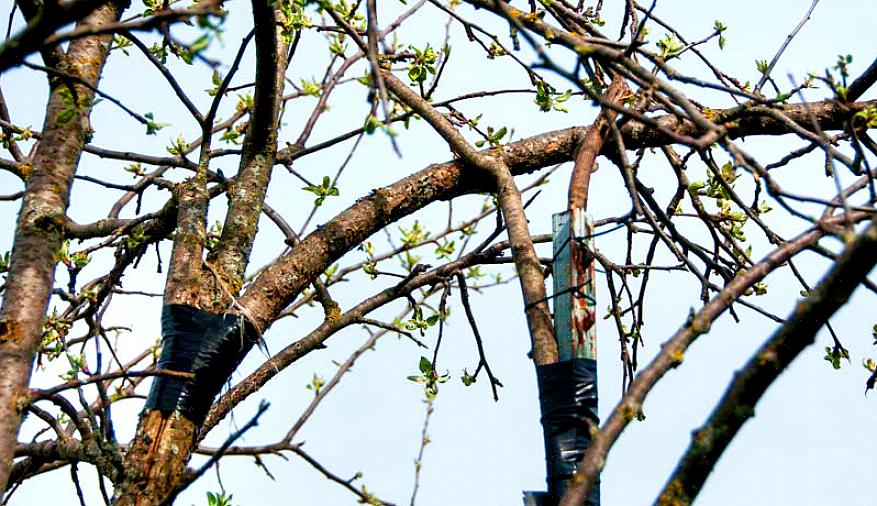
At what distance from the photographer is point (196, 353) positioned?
300 centimetres

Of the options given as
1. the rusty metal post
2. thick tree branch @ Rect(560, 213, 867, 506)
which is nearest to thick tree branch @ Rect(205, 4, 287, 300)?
the rusty metal post

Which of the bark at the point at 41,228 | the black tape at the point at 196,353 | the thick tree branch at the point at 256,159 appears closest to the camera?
the bark at the point at 41,228

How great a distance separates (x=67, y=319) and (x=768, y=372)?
120 inches

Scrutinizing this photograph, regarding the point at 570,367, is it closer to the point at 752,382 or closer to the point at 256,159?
the point at 752,382

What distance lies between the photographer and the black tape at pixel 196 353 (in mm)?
2957

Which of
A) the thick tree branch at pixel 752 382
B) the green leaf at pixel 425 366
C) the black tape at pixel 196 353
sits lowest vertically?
the thick tree branch at pixel 752 382

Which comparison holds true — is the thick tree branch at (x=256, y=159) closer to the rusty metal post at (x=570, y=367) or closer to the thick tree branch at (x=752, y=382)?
the rusty metal post at (x=570, y=367)

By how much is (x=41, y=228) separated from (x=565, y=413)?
1.70 metres

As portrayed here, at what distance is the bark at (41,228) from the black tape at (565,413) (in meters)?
1.48

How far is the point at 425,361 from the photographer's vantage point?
3662mm

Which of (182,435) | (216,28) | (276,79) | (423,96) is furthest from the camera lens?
(423,96)

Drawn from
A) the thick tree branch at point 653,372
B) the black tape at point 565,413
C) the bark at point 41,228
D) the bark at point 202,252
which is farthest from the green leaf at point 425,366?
the thick tree branch at point 653,372

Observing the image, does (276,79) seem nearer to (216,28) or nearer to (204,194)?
(204,194)

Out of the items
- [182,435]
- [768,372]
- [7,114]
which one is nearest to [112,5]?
[7,114]
